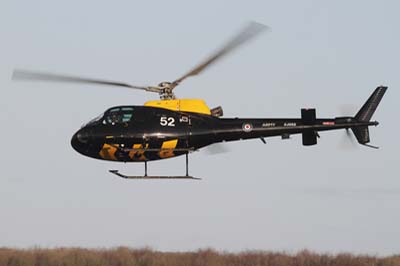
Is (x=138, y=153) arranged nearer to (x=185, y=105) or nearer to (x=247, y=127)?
(x=185, y=105)

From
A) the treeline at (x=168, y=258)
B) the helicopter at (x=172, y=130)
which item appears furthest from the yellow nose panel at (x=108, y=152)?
the treeline at (x=168, y=258)

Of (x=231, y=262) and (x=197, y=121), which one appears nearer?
(x=197, y=121)

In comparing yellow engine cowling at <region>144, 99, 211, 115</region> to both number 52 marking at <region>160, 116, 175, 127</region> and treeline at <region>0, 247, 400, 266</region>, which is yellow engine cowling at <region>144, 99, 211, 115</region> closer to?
number 52 marking at <region>160, 116, 175, 127</region>

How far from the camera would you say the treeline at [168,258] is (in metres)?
62.3

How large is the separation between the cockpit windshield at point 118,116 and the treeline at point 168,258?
15.9 meters

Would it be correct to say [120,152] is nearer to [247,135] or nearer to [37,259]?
[247,135]

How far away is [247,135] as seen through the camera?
4694 centimetres

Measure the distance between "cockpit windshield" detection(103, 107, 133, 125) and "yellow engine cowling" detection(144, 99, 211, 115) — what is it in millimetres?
1044

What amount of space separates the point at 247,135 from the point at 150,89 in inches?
147

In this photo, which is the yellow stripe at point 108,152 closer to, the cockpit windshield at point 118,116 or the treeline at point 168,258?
the cockpit windshield at point 118,116

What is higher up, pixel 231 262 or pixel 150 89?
pixel 150 89

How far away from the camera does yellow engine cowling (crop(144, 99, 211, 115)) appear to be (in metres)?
47.4

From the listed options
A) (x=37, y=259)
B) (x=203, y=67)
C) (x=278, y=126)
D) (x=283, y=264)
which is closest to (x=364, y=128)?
(x=278, y=126)

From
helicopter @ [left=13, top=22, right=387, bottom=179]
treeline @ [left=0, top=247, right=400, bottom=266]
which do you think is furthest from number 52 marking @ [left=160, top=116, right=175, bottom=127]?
treeline @ [left=0, top=247, right=400, bottom=266]
